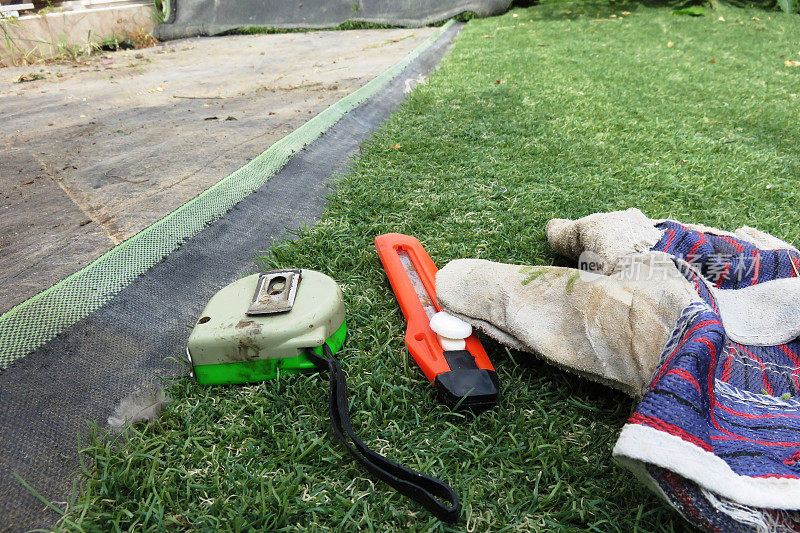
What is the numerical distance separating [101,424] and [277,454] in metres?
0.38

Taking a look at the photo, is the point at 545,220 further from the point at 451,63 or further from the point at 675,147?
the point at 451,63

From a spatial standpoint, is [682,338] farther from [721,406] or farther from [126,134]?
[126,134]

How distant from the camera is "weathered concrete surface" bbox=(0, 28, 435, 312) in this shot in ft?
5.16

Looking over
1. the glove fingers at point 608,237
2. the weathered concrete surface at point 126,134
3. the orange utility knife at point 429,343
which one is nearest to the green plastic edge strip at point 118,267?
the weathered concrete surface at point 126,134

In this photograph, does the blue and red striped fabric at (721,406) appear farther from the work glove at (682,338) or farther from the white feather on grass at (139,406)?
the white feather on grass at (139,406)

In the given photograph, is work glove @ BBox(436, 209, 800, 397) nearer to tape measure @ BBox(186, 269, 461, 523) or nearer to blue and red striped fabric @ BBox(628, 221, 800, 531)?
blue and red striped fabric @ BBox(628, 221, 800, 531)

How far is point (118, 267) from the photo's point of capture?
4.32 feet

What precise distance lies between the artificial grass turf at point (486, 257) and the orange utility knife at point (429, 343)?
4 cm

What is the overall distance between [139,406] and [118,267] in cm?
42

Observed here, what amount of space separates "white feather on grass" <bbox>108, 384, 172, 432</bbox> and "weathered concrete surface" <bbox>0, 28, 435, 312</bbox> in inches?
17.4

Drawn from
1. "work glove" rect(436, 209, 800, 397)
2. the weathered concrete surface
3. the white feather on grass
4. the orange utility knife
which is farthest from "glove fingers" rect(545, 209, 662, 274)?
the weathered concrete surface

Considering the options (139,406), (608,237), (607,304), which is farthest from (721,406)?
(139,406)

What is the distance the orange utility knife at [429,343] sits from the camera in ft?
3.48

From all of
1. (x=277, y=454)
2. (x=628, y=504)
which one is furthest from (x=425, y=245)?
(x=628, y=504)
